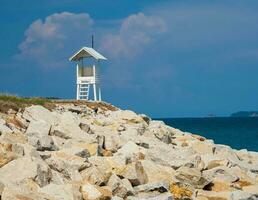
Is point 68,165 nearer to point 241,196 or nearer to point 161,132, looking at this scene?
point 241,196

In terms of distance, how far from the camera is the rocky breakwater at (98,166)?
16.0 meters

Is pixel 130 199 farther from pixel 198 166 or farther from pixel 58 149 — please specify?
pixel 198 166

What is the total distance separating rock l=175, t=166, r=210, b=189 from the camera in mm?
19750

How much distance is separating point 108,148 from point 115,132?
10.1ft

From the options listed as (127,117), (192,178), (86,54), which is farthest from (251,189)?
(86,54)

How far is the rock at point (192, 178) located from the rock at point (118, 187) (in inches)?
104

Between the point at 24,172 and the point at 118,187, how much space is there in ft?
8.83

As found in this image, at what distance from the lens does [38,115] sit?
23.6 metres

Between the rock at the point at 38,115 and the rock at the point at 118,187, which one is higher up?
the rock at the point at 38,115

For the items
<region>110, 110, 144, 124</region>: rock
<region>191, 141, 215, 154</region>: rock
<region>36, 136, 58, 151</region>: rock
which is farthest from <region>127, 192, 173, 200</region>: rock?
<region>110, 110, 144, 124</region>: rock

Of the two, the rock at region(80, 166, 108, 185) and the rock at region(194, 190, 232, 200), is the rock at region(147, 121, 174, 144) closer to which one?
the rock at region(194, 190, 232, 200)

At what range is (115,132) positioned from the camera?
25.4 metres

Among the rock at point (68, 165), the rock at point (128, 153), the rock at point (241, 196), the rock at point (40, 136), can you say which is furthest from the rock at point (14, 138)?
the rock at point (241, 196)

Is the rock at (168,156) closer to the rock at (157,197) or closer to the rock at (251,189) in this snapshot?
the rock at (251,189)
